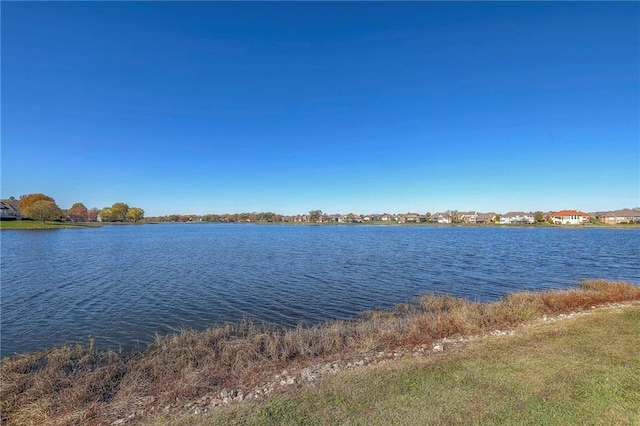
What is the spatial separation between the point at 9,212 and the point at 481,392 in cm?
16194

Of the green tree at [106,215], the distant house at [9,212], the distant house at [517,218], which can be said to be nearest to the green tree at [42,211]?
the distant house at [9,212]

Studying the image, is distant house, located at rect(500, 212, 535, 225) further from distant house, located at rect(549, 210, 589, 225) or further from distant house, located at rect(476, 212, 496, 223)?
distant house, located at rect(549, 210, 589, 225)

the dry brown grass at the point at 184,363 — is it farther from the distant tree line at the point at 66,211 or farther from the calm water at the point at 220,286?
the distant tree line at the point at 66,211

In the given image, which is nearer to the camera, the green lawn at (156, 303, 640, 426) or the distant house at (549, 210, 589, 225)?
the green lawn at (156, 303, 640, 426)

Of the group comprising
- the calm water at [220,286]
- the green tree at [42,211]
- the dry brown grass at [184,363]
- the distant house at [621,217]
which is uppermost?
the green tree at [42,211]

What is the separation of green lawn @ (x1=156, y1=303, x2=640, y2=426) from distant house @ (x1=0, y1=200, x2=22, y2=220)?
15210 cm

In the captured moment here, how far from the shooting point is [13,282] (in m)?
21.6

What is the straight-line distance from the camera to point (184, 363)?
8625 mm

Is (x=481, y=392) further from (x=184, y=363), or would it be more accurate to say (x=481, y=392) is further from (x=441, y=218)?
(x=441, y=218)

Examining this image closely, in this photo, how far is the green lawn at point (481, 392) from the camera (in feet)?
17.6

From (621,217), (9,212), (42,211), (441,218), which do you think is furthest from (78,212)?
(621,217)

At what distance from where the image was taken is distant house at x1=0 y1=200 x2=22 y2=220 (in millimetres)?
109600

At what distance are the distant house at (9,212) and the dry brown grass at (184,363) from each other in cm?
14531

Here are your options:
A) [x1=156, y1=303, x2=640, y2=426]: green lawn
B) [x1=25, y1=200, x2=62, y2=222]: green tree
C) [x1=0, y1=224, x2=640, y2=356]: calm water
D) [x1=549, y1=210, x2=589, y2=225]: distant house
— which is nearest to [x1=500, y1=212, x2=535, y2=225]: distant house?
[x1=549, y1=210, x2=589, y2=225]: distant house
